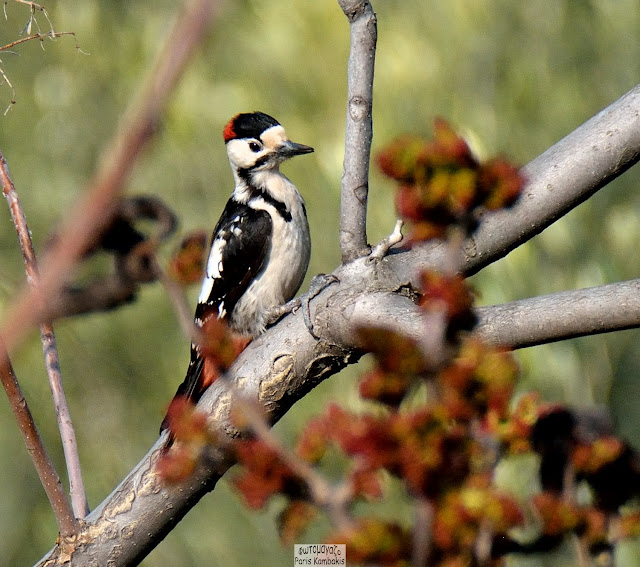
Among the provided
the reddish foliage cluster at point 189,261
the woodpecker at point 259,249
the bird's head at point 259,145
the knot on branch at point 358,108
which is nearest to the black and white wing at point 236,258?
the woodpecker at point 259,249

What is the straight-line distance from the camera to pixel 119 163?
12.5 inches

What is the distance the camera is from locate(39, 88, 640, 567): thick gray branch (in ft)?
4.11

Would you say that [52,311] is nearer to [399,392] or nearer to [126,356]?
[399,392]

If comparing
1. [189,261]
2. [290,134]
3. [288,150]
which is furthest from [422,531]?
[290,134]

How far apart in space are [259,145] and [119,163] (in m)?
2.66

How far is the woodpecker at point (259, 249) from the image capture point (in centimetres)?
269

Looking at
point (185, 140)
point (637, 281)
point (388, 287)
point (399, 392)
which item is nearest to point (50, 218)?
point (185, 140)

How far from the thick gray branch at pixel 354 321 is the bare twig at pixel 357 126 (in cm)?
6

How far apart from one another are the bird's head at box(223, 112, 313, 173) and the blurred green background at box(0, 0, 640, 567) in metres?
1.07

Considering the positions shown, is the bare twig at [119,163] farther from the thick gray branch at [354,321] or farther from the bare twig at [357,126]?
the bare twig at [357,126]

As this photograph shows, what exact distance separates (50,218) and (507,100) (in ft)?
9.56

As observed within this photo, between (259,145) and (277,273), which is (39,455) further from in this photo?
(259,145)

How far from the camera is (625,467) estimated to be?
79cm

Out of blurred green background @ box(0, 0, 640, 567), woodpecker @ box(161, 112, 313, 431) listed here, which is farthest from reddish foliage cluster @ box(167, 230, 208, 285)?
blurred green background @ box(0, 0, 640, 567)
